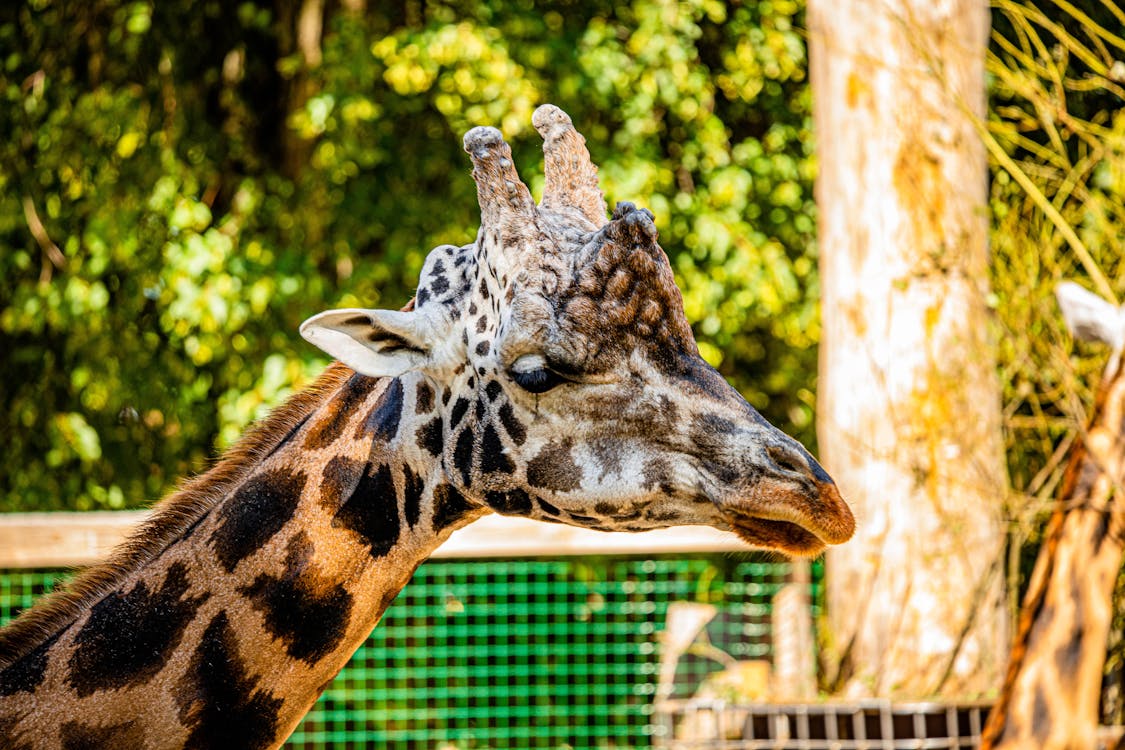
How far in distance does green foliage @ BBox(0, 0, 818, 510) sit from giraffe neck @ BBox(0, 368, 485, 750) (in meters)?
4.72

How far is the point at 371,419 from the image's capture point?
2.40 m

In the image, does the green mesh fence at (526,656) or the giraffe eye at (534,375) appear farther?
the green mesh fence at (526,656)

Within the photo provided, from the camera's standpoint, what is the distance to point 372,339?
2.31 metres

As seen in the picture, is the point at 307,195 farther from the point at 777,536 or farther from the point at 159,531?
the point at 777,536

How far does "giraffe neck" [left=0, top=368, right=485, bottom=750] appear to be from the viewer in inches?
88.0

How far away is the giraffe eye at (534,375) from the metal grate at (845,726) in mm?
2866

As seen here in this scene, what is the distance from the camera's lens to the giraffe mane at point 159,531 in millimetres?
2363

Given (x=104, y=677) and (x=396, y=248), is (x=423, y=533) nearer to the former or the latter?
(x=104, y=677)

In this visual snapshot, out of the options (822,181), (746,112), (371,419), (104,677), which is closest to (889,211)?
(822,181)


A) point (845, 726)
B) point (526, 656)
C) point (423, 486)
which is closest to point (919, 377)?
point (845, 726)

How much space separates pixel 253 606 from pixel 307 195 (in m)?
6.02

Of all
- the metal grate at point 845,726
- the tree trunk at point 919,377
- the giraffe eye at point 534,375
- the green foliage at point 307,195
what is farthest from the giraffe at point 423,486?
the green foliage at point 307,195

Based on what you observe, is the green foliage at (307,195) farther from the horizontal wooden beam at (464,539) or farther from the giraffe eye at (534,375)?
the giraffe eye at (534,375)

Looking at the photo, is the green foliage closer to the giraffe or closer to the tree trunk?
the tree trunk
